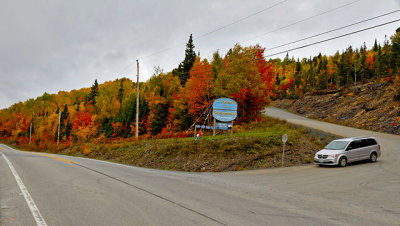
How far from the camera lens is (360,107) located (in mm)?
38500

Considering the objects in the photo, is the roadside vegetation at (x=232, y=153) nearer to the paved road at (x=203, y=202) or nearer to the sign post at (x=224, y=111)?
the sign post at (x=224, y=111)

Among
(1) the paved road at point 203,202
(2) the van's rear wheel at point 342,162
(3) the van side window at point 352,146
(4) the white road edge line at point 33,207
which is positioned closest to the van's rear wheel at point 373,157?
(3) the van side window at point 352,146

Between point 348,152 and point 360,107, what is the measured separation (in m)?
26.1

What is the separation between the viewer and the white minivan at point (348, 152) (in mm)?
16359

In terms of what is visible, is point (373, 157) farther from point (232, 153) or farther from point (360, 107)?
point (360, 107)

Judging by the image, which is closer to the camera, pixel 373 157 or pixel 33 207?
pixel 33 207

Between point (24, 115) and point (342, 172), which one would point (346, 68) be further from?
point (24, 115)

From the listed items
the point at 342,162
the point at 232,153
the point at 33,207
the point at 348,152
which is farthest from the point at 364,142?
the point at 33,207

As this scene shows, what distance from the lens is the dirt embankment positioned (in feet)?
99.6

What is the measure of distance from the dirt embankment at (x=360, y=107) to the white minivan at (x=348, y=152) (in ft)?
40.4

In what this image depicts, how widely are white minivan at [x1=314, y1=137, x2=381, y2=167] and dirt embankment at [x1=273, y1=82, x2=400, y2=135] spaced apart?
484 inches

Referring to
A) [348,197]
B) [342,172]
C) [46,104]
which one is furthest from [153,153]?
[46,104]

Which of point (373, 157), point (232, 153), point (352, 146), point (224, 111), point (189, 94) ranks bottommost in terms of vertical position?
point (373, 157)

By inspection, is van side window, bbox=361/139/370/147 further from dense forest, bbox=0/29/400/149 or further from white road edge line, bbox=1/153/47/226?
white road edge line, bbox=1/153/47/226
